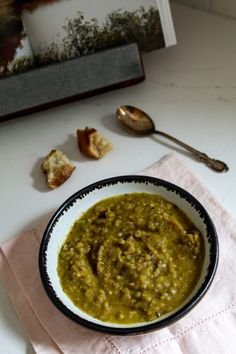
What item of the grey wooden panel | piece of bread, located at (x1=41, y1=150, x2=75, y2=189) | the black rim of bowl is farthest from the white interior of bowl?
the grey wooden panel

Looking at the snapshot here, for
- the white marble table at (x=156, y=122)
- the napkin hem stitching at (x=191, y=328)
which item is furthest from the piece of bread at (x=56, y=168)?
the napkin hem stitching at (x=191, y=328)

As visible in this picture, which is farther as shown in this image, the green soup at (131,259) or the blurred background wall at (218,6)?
the blurred background wall at (218,6)

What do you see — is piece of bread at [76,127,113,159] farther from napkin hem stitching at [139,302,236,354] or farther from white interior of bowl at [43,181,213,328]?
napkin hem stitching at [139,302,236,354]

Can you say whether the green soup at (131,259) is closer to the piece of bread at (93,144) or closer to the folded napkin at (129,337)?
the folded napkin at (129,337)

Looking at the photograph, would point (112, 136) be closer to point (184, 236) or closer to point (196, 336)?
point (184, 236)

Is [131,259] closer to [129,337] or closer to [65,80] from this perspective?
[129,337]

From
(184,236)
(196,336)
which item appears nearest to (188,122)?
(184,236)

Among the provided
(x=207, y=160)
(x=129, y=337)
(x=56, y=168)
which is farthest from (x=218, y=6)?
(x=129, y=337)
